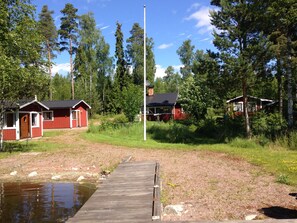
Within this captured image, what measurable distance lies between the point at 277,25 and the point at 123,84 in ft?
125

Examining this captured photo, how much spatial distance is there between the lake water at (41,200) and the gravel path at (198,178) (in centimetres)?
98

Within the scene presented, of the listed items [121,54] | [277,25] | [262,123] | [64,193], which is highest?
[121,54]

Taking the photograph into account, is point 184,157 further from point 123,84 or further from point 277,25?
point 123,84

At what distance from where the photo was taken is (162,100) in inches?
1900

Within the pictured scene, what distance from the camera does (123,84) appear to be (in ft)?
185

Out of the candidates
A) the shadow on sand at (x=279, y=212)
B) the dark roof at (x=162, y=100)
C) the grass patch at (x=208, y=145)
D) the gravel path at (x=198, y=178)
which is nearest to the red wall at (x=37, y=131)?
the grass patch at (x=208, y=145)

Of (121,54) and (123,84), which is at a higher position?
(121,54)

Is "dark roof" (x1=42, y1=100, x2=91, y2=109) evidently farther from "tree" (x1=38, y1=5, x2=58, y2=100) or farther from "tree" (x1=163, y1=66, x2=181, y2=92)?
"tree" (x1=163, y1=66, x2=181, y2=92)

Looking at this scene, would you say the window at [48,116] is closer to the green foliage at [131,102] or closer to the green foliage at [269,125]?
the green foliage at [131,102]

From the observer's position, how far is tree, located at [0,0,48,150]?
50.1 feet

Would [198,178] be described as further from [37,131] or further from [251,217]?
[37,131]

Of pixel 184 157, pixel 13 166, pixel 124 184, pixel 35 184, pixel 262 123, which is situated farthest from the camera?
pixel 262 123

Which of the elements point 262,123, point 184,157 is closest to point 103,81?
point 262,123

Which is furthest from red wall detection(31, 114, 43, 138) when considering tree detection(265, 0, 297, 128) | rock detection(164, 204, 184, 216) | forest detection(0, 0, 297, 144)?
rock detection(164, 204, 184, 216)
